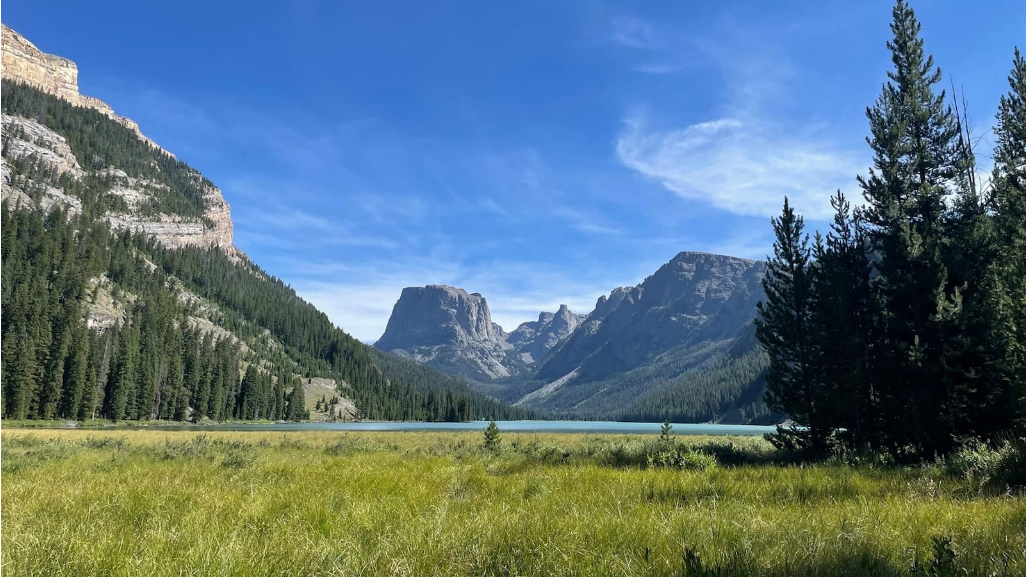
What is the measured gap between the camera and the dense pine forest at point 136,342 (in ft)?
244

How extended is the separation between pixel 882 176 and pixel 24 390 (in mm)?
96375

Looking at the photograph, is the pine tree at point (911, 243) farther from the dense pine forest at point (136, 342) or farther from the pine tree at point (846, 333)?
the dense pine forest at point (136, 342)

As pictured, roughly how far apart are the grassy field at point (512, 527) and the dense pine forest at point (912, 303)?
7.84 meters

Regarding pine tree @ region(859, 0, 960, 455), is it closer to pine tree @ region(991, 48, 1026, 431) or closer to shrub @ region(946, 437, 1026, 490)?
pine tree @ region(991, 48, 1026, 431)

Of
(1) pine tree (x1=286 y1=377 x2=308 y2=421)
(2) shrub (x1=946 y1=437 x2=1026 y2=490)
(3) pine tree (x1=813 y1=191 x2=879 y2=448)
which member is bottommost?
(1) pine tree (x1=286 y1=377 x2=308 y2=421)

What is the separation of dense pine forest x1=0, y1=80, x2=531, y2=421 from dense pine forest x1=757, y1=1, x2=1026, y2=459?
304 ft

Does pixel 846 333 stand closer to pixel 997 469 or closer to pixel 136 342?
pixel 997 469

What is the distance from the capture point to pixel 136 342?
316 feet

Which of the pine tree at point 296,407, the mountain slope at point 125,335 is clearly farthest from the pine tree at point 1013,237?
the pine tree at point 296,407

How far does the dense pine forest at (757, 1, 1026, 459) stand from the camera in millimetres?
13750

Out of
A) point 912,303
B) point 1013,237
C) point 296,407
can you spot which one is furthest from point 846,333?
point 296,407

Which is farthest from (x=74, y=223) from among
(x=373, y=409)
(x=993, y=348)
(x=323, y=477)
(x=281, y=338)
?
(x=993, y=348)

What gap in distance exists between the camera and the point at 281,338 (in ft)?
627

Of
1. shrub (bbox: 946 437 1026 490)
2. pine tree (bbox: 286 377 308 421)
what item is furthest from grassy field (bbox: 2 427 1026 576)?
pine tree (bbox: 286 377 308 421)
